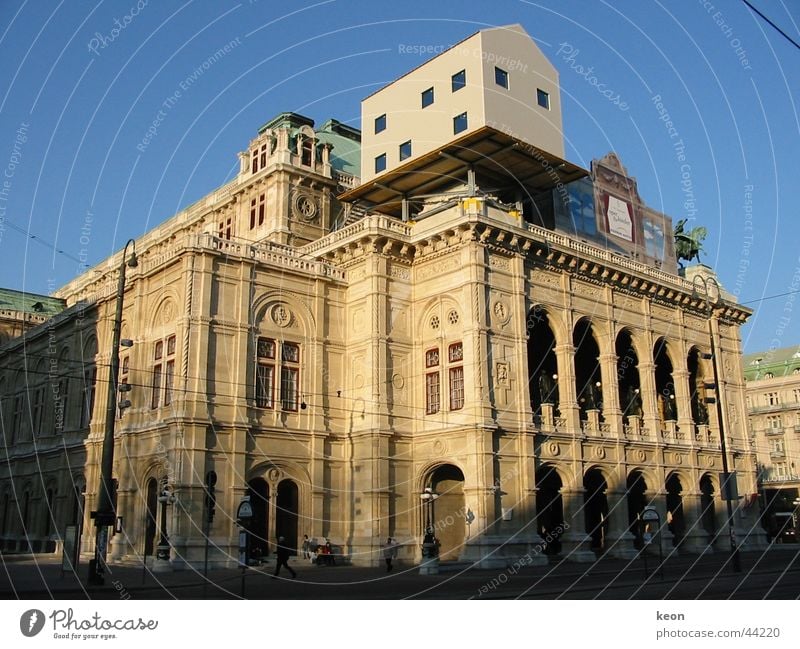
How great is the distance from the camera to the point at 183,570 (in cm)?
3450

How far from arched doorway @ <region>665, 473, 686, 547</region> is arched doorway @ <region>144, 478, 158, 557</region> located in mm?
29466

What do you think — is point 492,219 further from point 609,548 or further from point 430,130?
point 609,548

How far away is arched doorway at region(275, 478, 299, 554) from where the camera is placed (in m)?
39.8

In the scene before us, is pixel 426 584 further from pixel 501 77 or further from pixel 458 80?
pixel 501 77

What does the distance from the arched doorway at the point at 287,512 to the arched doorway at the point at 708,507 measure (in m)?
27.0

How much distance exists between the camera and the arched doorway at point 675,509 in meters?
49.3

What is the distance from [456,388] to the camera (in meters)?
40.7

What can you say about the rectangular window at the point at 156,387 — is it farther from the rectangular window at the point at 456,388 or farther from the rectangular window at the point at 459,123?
the rectangular window at the point at 459,123

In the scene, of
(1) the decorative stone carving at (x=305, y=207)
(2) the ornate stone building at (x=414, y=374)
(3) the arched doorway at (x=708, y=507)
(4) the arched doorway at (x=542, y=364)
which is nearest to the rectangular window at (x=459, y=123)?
(2) the ornate stone building at (x=414, y=374)

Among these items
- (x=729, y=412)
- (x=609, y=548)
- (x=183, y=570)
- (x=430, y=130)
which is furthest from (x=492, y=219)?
(x=729, y=412)

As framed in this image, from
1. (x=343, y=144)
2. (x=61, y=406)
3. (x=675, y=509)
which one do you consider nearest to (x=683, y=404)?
(x=675, y=509)

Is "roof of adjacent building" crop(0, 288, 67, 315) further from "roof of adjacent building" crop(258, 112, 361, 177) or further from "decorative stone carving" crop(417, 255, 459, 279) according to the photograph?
"decorative stone carving" crop(417, 255, 459, 279)

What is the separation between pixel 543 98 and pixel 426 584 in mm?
28994

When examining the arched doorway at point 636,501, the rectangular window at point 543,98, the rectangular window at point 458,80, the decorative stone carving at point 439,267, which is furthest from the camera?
the arched doorway at point 636,501
